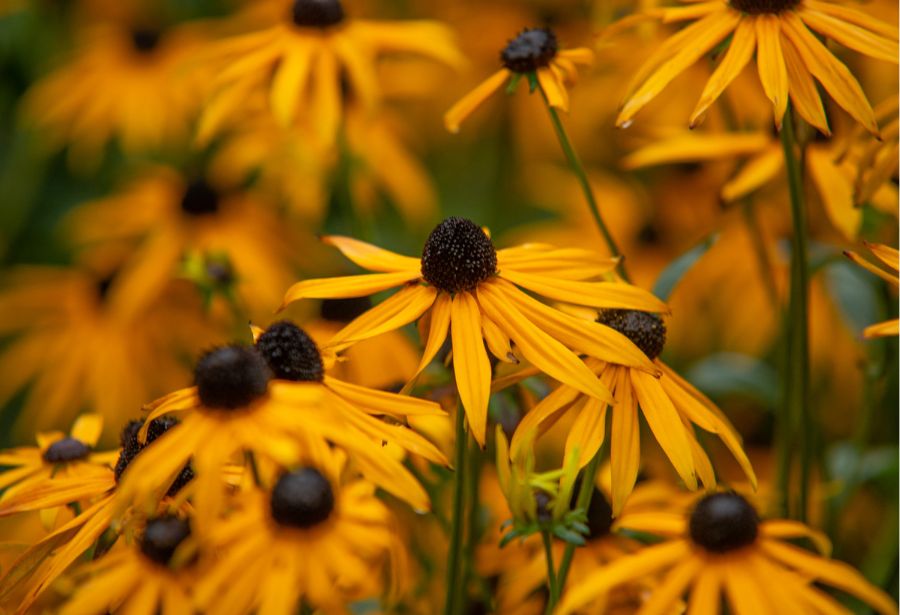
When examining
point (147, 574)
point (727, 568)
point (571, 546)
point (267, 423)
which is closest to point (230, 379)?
point (267, 423)

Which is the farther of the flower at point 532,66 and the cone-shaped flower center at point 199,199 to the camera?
the cone-shaped flower center at point 199,199

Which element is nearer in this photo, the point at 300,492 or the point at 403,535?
the point at 300,492

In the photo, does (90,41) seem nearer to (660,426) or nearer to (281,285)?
(281,285)

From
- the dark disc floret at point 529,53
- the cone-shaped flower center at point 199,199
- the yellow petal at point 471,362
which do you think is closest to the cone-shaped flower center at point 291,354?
the yellow petal at point 471,362

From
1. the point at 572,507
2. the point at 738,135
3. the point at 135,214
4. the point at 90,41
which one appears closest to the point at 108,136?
the point at 90,41

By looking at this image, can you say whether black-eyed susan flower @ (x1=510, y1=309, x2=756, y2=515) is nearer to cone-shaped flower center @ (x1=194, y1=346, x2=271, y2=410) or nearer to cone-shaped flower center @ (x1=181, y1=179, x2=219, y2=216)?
cone-shaped flower center @ (x1=194, y1=346, x2=271, y2=410)

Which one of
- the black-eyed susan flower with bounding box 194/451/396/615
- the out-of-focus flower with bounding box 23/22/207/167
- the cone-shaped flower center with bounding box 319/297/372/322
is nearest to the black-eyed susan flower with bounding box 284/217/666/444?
the black-eyed susan flower with bounding box 194/451/396/615

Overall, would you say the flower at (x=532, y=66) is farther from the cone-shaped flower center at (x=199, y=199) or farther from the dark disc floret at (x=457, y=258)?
the cone-shaped flower center at (x=199, y=199)
